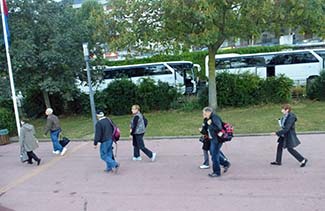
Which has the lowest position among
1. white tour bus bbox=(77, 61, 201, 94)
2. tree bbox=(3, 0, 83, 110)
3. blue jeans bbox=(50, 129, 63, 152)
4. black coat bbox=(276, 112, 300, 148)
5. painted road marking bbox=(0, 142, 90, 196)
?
painted road marking bbox=(0, 142, 90, 196)

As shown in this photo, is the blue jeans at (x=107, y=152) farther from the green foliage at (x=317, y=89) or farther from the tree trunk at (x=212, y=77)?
the green foliage at (x=317, y=89)

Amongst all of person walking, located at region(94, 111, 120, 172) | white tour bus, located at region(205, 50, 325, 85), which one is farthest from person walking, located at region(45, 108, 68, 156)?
white tour bus, located at region(205, 50, 325, 85)

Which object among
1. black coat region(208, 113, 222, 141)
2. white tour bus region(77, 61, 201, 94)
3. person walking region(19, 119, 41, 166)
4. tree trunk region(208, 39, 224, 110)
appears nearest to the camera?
black coat region(208, 113, 222, 141)

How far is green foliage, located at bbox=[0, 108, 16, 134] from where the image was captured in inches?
498

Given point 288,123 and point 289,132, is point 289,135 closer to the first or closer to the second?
point 289,132

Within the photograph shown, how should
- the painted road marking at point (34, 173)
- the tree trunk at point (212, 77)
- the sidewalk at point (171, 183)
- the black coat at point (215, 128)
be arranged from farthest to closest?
the tree trunk at point (212, 77) → the painted road marking at point (34, 173) → the black coat at point (215, 128) → the sidewalk at point (171, 183)

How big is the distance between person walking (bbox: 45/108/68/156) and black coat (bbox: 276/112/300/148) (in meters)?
5.84

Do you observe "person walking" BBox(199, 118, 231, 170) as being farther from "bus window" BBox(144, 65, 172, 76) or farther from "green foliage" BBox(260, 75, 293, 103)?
"bus window" BBox(144, 65, 172, 76)

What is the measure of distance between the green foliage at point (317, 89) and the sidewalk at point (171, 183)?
7.15 m

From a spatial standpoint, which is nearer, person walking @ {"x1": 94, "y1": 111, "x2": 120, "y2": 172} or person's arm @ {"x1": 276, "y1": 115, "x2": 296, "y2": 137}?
person's arm @ {"x1": 276, "y1": 115, "x2": 296, "y2": 137}

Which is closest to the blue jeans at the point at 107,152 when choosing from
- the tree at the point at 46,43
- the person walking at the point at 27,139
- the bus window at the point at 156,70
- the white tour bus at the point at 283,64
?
the person walking at the point at 27,139

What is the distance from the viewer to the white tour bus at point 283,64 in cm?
2169

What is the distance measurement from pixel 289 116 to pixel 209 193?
8.23ft

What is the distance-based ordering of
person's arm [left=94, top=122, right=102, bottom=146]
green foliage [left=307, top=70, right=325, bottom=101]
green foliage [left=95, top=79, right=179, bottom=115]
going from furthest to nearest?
1. green foliage [left=95, top=79, right=179, bottom=115]
2. green foliage [left=307, top=70, right=325, bottom=101]
3. person's arm [left=94, top=122, right=102, bottom=146]
